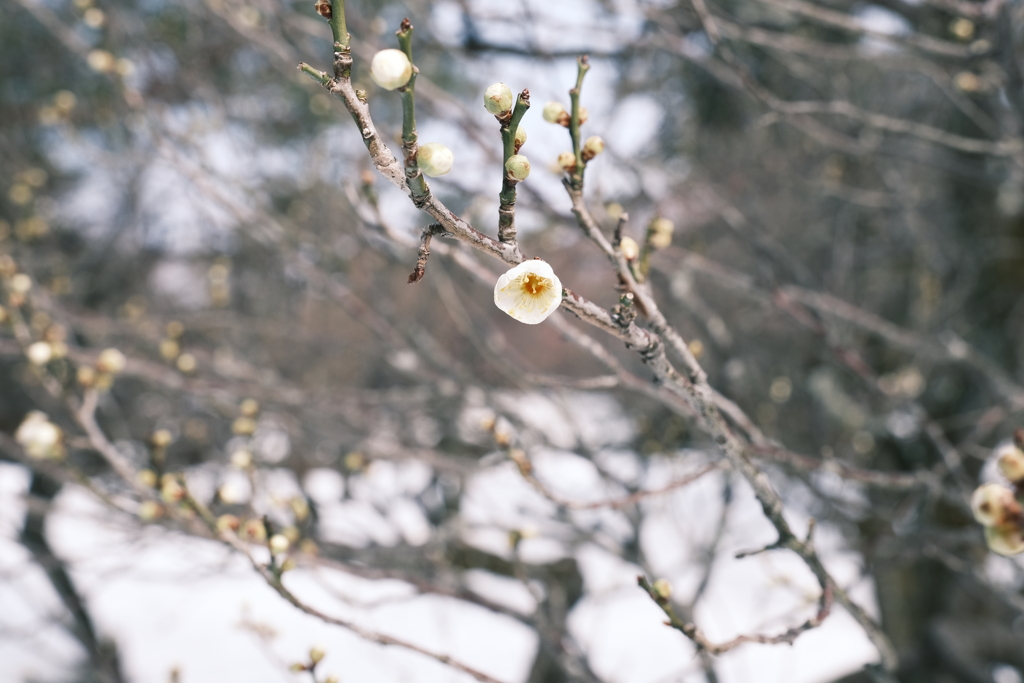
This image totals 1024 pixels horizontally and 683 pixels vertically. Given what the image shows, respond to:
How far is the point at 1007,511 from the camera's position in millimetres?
759

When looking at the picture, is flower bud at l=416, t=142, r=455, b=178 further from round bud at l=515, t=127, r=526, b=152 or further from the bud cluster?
the bud cluster

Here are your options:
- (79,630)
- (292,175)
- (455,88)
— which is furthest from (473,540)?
(455,88)

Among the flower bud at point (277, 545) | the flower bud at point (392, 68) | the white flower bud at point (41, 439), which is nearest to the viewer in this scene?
the flower bud at point (392, 68)

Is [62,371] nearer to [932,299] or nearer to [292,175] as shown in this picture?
[292,175]

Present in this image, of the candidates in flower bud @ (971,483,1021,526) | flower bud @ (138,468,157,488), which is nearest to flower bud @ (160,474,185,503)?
flower bud @ (138,468,157,488)

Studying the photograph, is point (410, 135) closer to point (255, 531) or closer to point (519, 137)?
point (519, 137)

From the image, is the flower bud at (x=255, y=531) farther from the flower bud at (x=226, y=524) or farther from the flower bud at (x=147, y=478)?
the flower bud at (x=147, y=478)

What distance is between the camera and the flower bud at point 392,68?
2.13 feet

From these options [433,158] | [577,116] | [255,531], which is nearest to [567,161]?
[577,116]

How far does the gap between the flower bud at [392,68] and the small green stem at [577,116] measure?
0.81ft

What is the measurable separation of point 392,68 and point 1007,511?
2.88 ft

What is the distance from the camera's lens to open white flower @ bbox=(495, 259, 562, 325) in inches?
29.5

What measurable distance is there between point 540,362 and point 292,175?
6.07 m

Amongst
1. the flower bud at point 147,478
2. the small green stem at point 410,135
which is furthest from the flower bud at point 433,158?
the flower bud at point 147,478
